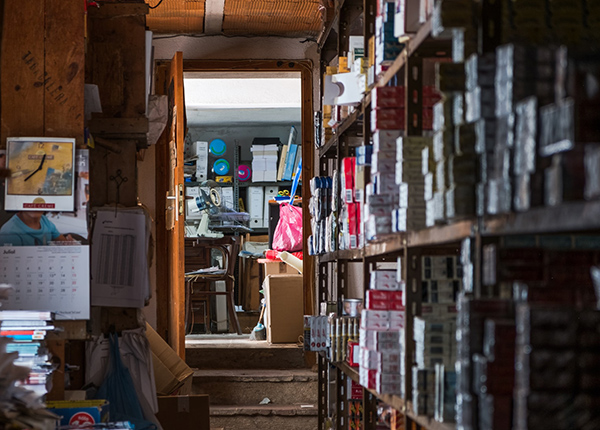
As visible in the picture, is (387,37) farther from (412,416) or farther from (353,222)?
(412,416)

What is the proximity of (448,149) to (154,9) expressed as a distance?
397 cm

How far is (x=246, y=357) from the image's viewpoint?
540 cm

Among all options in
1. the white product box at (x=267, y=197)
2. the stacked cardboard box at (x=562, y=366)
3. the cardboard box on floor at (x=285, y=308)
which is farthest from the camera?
the white product box at (x=267, y=197)

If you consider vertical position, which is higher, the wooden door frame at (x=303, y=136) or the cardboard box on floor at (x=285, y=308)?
the wooden door frame at (x=303, y=136)

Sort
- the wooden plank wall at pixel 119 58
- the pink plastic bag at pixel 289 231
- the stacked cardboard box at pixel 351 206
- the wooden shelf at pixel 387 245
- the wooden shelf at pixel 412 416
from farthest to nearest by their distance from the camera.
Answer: the pink plastic bag at pixel 289 231, the wooden plank wall at pixel 119 58, the stacked cardboard box at pixel 351 206, the wooden shelf at pixel 387 245, the wooden shelf at pixel 412 416

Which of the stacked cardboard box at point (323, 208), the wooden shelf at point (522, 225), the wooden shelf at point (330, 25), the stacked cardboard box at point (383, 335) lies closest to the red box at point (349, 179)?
the stacked cardboard box at point (383, 335)

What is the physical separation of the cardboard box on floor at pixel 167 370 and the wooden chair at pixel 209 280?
2.44 metres

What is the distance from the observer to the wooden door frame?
5359 mm

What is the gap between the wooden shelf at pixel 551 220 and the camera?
101 centimetres

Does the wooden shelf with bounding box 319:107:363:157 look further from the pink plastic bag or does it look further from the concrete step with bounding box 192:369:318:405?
the pink plastic bag

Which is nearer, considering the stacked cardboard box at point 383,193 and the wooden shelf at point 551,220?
the wooden shelf at point 551,220

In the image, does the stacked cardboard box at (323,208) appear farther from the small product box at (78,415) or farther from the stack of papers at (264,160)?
the stack of papers at (264,160)

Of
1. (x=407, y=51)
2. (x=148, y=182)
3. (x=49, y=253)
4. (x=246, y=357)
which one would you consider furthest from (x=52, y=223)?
(x=246, y=357)

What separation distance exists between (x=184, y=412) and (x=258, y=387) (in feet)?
4.37
